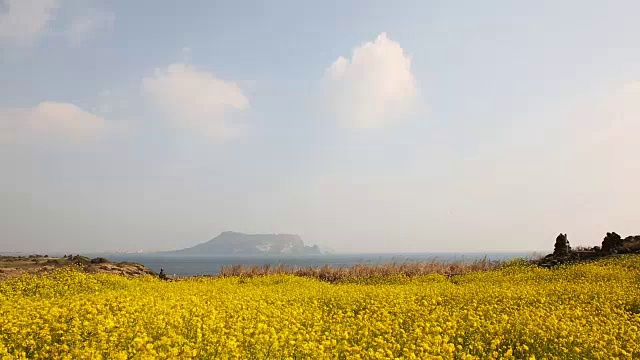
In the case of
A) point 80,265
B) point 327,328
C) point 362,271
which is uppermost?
point 80,265

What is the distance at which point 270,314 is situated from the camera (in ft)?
32.0

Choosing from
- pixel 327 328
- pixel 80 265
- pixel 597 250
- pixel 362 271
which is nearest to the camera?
pixel 327 328

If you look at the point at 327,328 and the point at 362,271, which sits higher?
the point at 327,328

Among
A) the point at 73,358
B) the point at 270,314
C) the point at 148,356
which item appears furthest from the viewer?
the point at 270,314

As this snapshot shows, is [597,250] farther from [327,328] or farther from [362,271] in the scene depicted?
[327,328]

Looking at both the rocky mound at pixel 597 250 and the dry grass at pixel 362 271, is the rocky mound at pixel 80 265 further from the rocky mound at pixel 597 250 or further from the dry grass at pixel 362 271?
the rocky mound at pixel 597 250

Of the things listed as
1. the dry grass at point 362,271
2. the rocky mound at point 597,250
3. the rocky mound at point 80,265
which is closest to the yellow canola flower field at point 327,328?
the dry grass at point 362,271

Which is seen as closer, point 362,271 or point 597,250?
point 362,271

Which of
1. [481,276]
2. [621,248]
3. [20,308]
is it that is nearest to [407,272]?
[481,276]

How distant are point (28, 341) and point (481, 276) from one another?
1935 centimetres

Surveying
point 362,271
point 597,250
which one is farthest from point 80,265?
point 597,250

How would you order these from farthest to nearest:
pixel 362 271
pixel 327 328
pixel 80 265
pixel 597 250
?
pixel 597 250 → pixel 362 271 → pixel 80 265 → pixel 327 328

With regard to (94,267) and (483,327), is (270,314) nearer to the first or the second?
(483,327)

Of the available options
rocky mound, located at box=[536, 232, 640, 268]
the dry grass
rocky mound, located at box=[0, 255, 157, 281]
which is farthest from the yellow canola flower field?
rocky mound, located at box=[536, 232, 640, 268]
